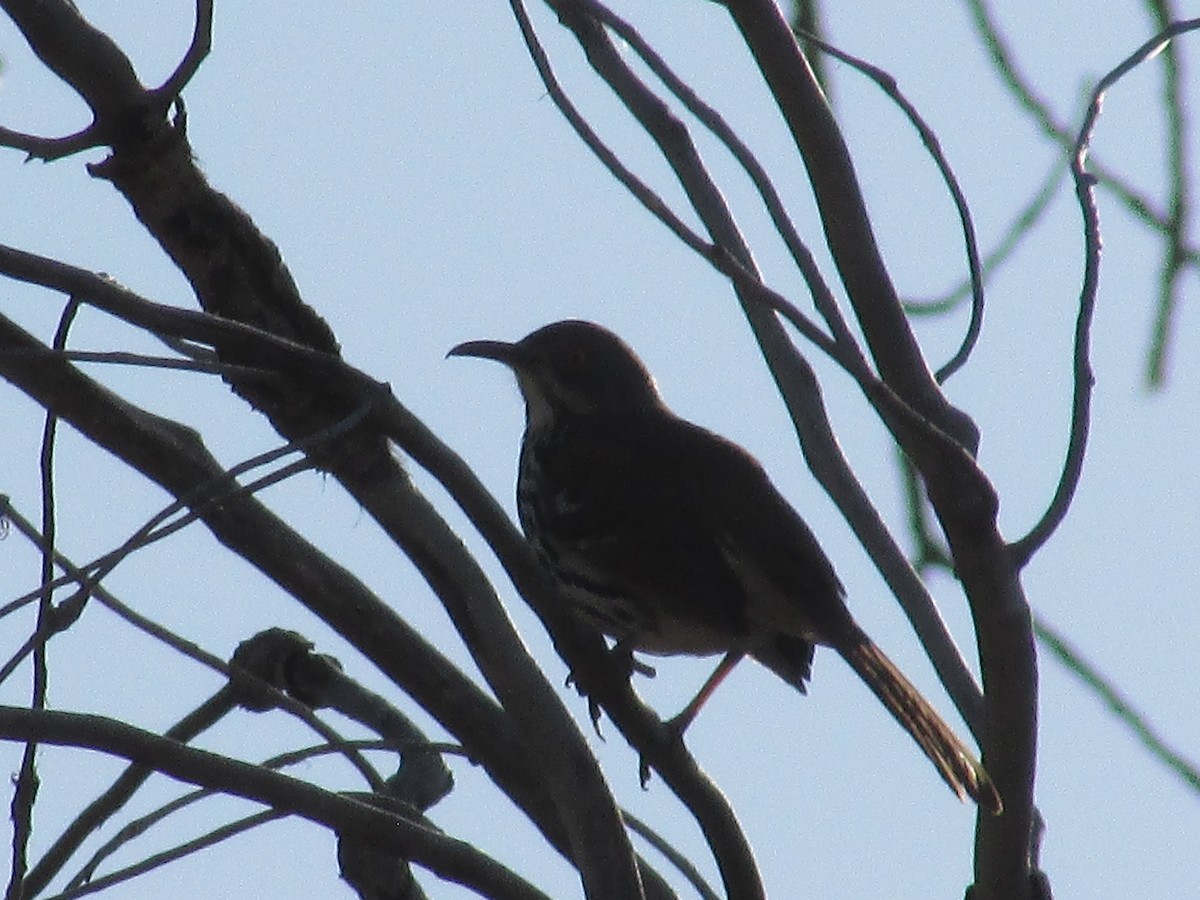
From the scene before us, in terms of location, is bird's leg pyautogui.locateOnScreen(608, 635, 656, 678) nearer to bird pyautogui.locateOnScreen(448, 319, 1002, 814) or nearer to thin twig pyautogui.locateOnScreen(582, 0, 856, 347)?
bird pyautogui.locateOnScreen(448, 319, 1002, 814)

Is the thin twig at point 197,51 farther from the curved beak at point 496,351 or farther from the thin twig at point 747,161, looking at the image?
the curved beak at point 496,351

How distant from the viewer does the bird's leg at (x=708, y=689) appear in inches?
176

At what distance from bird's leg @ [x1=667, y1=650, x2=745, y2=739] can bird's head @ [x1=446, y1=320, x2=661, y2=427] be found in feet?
4.60

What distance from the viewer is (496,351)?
6324 millimetres

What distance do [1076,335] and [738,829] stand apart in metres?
1.04

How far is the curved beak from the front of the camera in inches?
245

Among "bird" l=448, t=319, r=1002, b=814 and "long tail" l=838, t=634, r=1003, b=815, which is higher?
"bird" l=448, t=319, r=1002, b=814

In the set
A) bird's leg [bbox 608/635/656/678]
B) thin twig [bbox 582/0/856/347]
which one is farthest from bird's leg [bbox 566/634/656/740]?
thin twig [bbox 582/0/856/347]

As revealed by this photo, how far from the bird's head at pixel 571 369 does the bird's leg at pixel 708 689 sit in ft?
4.60

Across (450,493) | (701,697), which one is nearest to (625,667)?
(701,697)

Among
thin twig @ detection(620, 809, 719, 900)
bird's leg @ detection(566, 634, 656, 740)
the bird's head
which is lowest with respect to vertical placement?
thin twig @ detection(620, 809, 719, 900)

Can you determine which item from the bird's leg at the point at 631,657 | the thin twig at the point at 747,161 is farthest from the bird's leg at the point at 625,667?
the thin twig at the point at 747,161

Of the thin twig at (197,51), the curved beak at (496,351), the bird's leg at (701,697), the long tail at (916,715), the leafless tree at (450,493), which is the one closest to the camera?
the leafless tree at (450,493)

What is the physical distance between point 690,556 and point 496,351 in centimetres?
159
